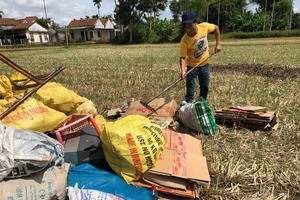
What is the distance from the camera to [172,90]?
597cm

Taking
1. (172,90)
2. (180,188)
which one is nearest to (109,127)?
(180,188)

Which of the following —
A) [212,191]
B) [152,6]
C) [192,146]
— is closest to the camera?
[212,191]

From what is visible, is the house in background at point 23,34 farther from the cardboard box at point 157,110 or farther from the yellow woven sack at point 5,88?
the yellow woven sack at point 5,88

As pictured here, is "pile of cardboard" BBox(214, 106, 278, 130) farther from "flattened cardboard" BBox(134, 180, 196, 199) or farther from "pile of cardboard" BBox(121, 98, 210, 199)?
"flattened cardboard" BBox(134, 180, 196, 199)

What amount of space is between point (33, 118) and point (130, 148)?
3.54 ft

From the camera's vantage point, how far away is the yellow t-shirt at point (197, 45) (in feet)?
14.0

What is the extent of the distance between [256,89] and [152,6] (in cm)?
3610

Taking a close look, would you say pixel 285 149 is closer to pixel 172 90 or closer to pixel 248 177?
pixel 248 177

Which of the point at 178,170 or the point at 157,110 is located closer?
the point at 178,170

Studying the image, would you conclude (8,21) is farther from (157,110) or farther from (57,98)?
(57,98)

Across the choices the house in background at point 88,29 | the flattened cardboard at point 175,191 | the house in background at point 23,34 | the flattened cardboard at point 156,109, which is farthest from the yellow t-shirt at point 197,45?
the house in background at point 23,34

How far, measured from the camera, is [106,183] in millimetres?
2215

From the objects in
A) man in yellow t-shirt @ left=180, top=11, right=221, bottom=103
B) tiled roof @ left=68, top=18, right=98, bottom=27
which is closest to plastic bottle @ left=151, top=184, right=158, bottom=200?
man in yellow t-shirt @ left=180, top=11, right=221, bottom=103

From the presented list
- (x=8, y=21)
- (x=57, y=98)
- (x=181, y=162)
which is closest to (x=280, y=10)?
(x=57, y=98)
